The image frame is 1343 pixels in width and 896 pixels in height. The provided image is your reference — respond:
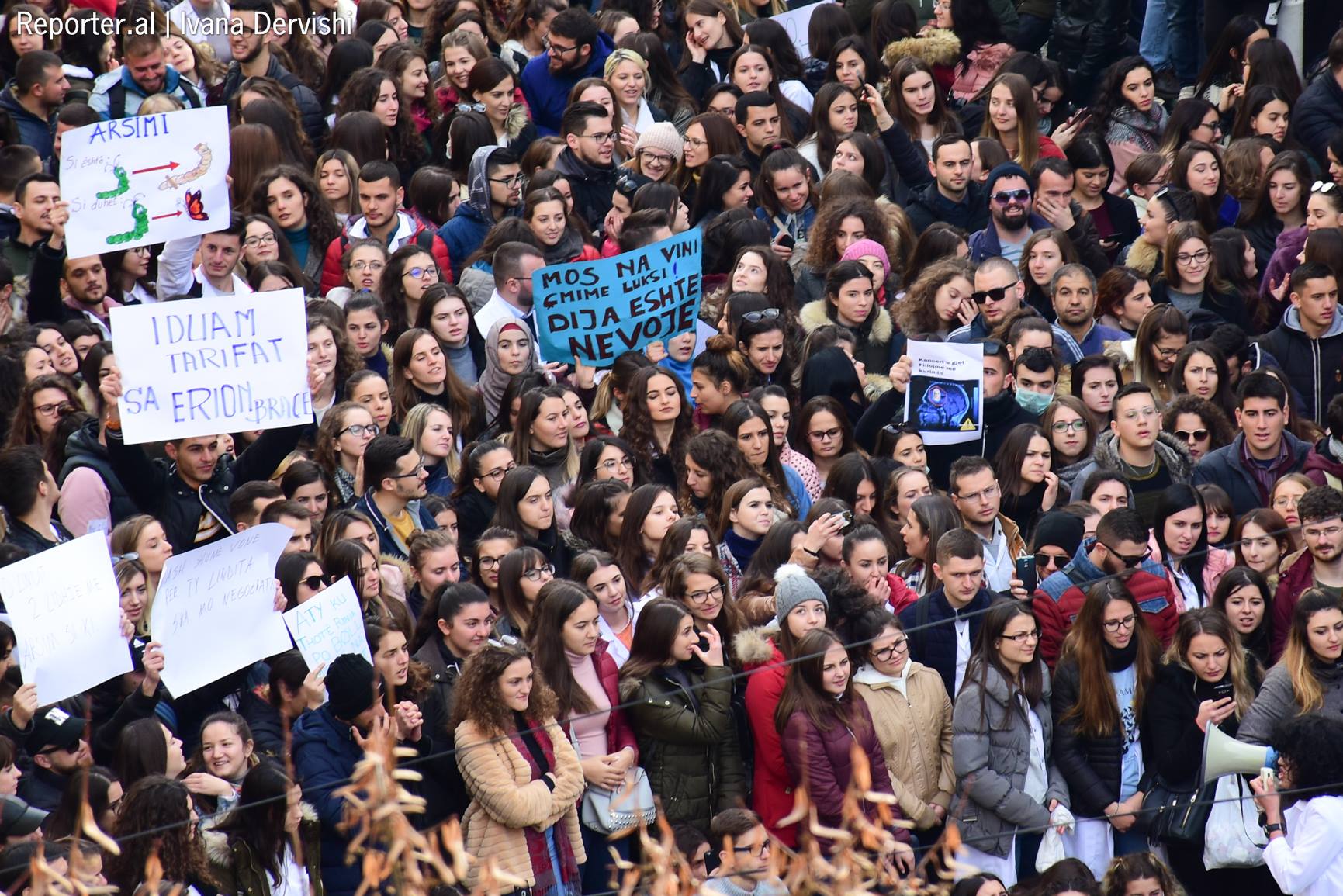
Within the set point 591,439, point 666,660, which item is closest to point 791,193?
point 591,439

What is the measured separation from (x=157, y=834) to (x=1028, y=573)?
167 inches

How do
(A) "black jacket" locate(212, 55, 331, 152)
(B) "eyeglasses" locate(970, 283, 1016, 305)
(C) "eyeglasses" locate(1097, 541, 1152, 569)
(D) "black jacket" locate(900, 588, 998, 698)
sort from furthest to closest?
1. (A) "black jacket" locate(212, 55, 331, 152)
2. (B) "eyeglasses" locate(970, 283, 1016, 305)
3. (C) "eyeglasses" locate(1097, 541, 1152, 569)
4. (D) "black jacket" locate(900, 588, 998, 698)

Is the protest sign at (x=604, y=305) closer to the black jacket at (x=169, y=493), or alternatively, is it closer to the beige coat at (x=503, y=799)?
the black jacket at (x=169, y=493)

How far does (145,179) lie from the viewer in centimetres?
1156

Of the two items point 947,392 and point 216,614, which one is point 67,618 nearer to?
point 216,614

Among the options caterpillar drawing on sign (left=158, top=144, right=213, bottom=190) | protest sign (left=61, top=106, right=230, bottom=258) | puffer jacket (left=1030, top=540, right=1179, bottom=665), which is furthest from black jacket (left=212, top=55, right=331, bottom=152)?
puffer jacket (left=1030, top=540, right=1179, bottom=665)

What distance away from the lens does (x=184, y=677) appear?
8.53 metres

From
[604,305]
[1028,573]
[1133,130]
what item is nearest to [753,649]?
[1028,573]

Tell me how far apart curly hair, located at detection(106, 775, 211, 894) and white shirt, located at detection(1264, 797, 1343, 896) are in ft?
12.6

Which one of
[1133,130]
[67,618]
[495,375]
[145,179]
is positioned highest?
[145,179]

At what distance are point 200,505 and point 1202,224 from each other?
21.2 ft

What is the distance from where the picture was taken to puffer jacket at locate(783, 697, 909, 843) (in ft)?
29.1

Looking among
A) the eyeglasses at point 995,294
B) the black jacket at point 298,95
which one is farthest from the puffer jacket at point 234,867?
the black jacket at point 298,95

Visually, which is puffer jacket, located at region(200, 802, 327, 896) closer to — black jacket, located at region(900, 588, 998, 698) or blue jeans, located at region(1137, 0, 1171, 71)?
black jacket, located at region(900, 588, 998, 698)
